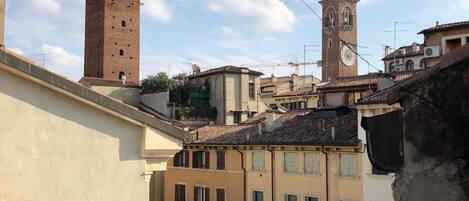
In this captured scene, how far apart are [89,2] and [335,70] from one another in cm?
4431

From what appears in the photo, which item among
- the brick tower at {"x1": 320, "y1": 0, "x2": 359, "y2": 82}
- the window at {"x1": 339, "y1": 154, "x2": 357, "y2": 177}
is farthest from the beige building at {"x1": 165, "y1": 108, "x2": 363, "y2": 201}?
the brick tower at {"x1": 320, "y1": 0, "x2": 359, "y2": 82}

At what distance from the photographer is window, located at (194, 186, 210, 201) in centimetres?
3381

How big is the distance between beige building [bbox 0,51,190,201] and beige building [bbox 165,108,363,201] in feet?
65.1

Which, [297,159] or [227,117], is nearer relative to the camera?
[297,159]

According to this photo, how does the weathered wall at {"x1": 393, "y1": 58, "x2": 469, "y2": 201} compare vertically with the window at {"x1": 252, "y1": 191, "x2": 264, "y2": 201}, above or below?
above

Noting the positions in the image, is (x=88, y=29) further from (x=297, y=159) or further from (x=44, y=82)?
(x=44, y=82)

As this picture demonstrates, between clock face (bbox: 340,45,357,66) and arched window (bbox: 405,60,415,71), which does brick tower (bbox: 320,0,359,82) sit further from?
arched window (bbox: 405,60,415,71)

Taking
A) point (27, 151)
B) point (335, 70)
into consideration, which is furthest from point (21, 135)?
point (335, 70)

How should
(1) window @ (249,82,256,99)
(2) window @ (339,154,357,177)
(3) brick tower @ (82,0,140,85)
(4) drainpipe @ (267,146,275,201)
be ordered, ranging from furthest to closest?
(3) brick tower @ (82,0,140,85), (1) window @ (249,82,256,99), (4) drainpipe @ (267,146,275,201), (2) window @ (339,154,357,177)

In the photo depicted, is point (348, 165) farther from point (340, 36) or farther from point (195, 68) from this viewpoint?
point (340, 36)

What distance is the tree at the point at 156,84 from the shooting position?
48469mm

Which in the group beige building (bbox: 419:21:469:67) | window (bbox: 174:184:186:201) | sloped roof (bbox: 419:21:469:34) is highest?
sloped roof (bbox: 419:21:469:34)

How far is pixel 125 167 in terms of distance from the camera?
6270 millimetres

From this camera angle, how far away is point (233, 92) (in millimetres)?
46781
